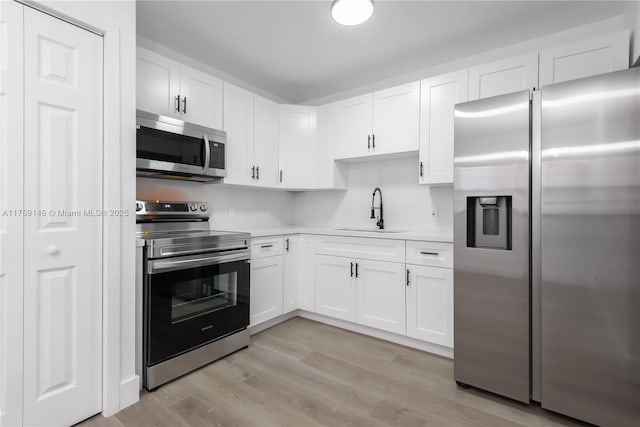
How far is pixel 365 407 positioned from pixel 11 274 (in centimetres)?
191

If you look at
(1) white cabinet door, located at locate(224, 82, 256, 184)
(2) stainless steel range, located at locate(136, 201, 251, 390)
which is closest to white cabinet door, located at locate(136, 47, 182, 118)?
(1) white cabinet door, located at locate(224, 82, 256, 184)

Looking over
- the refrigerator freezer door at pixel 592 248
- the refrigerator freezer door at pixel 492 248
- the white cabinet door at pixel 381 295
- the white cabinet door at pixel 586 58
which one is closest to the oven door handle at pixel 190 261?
the white cabinet door at pixel 381 295

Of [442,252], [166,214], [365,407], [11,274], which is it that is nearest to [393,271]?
[442,252]

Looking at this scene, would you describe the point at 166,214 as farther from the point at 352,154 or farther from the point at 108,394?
the point at 352,154

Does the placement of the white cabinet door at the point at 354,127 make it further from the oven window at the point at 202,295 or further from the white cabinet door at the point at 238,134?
the oven window at the point at 202,295

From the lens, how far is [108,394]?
175 cm

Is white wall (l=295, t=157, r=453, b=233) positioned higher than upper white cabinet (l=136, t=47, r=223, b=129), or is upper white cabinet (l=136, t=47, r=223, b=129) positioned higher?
upper white cabinet (l=136, t=47, r=223, b=129)

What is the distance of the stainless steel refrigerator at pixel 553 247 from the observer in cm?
156

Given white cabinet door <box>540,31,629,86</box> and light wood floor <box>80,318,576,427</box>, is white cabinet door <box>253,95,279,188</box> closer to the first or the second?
light wood floor <box>80,318,576,427</box>

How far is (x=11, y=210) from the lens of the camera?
1457mm

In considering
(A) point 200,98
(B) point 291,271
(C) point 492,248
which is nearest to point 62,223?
(A) point 200,98

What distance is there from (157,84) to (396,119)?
2.00 metres

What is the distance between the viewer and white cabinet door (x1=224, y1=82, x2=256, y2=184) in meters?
2.91

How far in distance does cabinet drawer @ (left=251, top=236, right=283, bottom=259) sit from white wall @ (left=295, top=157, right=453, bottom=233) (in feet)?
2.88
